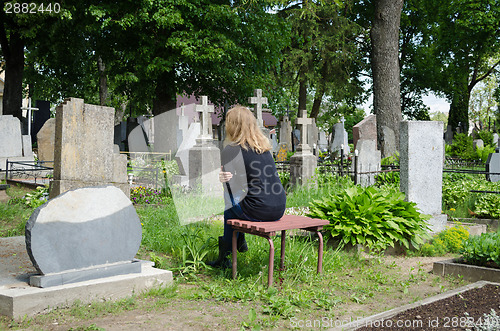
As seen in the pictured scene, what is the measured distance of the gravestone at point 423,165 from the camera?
771cm

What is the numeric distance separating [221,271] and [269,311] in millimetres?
1133

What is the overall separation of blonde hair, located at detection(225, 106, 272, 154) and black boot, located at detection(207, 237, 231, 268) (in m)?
1.07

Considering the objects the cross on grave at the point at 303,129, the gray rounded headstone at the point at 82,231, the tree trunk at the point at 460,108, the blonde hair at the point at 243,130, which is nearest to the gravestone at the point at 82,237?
the gray rounded headstone at the point at 82,231

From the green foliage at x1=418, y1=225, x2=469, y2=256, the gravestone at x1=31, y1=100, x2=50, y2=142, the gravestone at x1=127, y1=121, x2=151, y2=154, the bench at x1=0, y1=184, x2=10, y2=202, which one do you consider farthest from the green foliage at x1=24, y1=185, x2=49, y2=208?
the gravestone at x1=31, y1=100, x2=50, y2=142

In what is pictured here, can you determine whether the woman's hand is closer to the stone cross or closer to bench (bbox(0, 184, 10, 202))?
bench (bbox(0, 184, 10, 202))

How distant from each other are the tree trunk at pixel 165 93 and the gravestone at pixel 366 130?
26.1 feet

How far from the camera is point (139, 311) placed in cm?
393

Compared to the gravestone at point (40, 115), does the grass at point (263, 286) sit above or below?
below

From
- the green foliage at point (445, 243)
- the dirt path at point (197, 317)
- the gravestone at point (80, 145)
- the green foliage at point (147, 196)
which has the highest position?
the gravestone at point (80, 145)

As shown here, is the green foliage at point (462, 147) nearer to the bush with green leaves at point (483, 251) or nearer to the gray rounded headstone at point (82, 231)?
the bush with green leaves at point (483, 251)

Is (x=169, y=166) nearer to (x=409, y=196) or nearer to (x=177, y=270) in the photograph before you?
(x=409, y=196)

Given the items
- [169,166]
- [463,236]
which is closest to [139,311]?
[463,236]

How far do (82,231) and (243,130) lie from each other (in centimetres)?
178

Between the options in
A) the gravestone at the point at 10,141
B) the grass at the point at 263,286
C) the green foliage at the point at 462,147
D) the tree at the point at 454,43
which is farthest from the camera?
the tree at the point at 454,43
